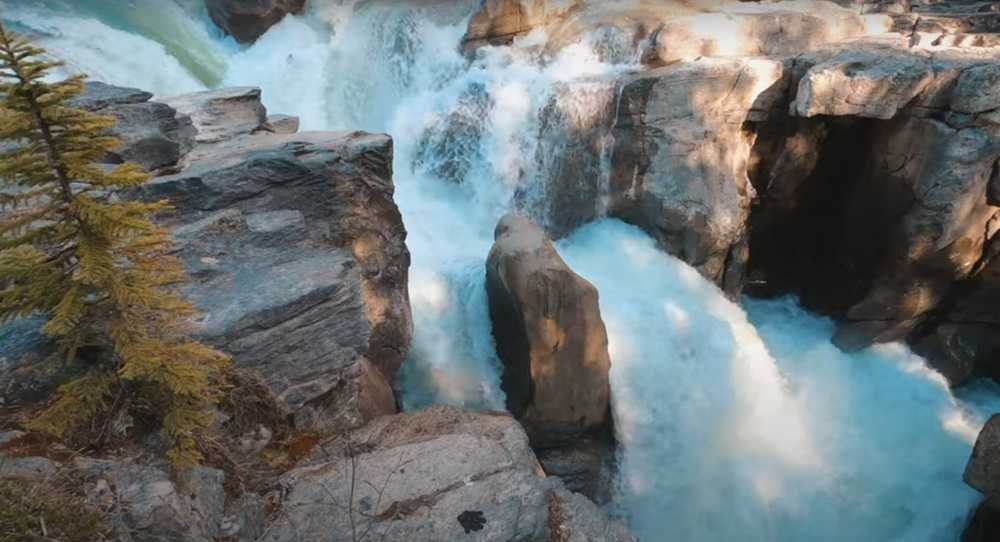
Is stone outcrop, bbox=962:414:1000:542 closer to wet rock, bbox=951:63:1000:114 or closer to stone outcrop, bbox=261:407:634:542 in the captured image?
wet rock, bbox=951:63:1000:114

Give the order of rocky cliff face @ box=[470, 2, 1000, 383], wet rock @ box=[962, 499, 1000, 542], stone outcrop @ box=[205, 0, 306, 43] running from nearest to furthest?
wet rock @ box=[962, 499, 1000, 542]
rocky cliff face @ box=[470, 2, 1000, 383]
stone outcrop @ box=[205, 0, 306, 43]

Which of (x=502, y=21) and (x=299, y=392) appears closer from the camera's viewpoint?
(x=299, y=392)

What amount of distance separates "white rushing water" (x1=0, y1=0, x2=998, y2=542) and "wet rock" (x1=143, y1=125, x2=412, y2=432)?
163 centimetres

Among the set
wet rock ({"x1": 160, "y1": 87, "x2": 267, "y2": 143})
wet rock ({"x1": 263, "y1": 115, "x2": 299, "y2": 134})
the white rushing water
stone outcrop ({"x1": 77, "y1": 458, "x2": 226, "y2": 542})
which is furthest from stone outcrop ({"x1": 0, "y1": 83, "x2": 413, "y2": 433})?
wet rock ({"x1": 263, "y1": 115, "x2": 299, "y2": 134})

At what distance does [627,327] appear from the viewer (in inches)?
354

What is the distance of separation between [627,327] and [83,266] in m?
6.92

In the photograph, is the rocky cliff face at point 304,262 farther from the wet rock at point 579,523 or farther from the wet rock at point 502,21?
the wet rock at point 502,21

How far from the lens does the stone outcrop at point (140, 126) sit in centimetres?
719

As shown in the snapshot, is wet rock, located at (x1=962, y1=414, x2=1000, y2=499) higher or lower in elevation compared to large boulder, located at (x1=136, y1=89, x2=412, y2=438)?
lower

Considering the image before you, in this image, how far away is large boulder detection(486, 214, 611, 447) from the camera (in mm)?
7676

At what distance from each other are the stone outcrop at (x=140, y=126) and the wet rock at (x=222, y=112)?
0.80m

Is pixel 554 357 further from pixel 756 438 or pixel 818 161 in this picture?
pixel 818 161

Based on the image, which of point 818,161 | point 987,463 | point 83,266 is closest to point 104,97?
point 83,266

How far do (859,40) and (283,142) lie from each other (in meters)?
10.6
